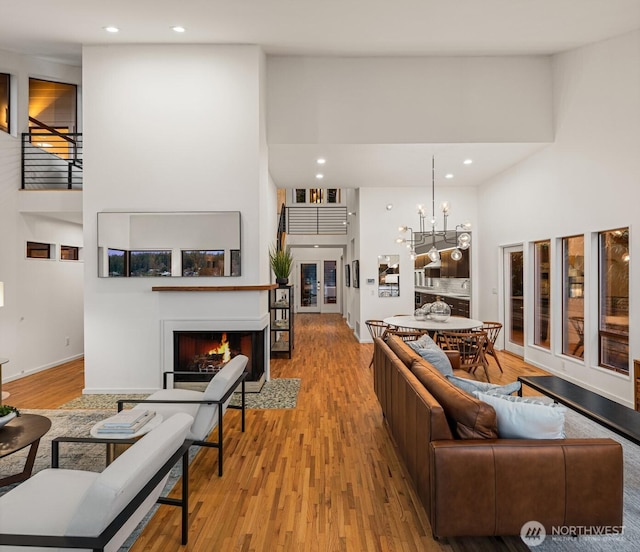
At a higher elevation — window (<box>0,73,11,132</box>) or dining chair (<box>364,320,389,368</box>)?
window (<box>0,73,11,132</box>)

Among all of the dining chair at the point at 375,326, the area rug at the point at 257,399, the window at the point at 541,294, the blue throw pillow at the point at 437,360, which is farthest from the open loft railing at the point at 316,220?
the blue throw pillow at the point at 437,360

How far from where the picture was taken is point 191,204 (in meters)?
4.92

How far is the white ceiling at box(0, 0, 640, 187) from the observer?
4066mm

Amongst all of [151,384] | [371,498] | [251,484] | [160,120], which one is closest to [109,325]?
[151,384]

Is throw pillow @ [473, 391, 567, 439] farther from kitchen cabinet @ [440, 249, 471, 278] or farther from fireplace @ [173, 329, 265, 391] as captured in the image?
kitchen cabinet @ [440, 249, 471, 278]

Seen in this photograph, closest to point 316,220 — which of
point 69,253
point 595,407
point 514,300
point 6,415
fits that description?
point 514,300

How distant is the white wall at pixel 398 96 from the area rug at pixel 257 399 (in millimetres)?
3493

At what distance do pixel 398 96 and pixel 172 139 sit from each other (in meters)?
3.22

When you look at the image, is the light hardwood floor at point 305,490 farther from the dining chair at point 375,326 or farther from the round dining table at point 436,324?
the dining chair at point 375,326

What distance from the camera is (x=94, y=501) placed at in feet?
4.52

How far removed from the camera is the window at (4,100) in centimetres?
566

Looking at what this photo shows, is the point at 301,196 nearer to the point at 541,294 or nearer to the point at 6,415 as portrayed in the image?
the point at 541,294

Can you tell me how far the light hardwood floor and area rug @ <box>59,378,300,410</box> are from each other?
0.17 meters

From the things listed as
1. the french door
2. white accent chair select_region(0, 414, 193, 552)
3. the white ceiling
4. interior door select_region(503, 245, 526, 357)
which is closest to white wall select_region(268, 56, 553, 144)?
the white ceiling
